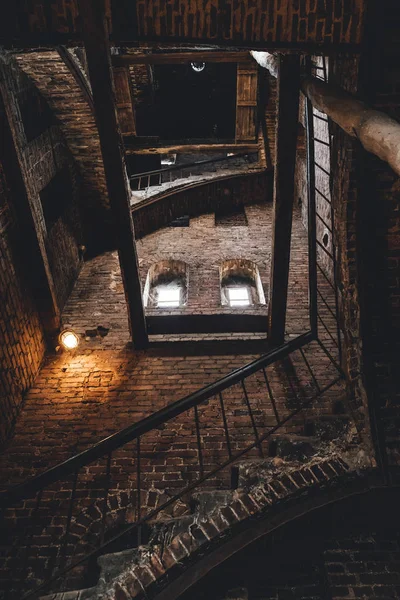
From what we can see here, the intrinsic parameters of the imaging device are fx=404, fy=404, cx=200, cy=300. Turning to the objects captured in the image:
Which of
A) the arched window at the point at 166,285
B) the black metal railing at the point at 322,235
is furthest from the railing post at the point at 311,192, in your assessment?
the arched window at the point at 166,285

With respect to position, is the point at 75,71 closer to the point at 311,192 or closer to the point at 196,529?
the point at 311,192

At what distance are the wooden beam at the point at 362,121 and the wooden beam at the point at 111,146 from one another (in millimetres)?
1966

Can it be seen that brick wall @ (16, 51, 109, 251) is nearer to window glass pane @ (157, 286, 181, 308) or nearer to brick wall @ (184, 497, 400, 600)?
window glass pane @ (157, 286, 181, 308)

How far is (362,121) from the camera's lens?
2750 millimetres

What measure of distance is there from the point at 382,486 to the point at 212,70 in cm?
1489

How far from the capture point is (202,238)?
29.0 feet

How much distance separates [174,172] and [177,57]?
3.58 m

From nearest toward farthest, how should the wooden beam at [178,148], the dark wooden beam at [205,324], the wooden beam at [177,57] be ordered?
the dark wooden beam at [205,324] → the wooden beam at [177,57] → the wooden beam at [178,148]

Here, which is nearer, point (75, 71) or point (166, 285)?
point (75, 71)

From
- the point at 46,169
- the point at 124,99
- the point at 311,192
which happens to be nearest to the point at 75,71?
the point at 46,169

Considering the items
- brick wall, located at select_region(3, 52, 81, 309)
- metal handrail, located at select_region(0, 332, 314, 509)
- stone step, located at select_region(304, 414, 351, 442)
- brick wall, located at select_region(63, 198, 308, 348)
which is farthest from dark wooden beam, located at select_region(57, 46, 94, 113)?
stone step, located at select_region(304, 414, 351, 442)

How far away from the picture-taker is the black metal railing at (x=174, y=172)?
32.3 ft

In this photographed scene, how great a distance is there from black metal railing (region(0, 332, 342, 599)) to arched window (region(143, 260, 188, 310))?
106 inches

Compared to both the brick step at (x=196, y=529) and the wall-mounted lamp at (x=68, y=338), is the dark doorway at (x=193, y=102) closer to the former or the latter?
the wall-mounted lamp at (x=68, y=338)
